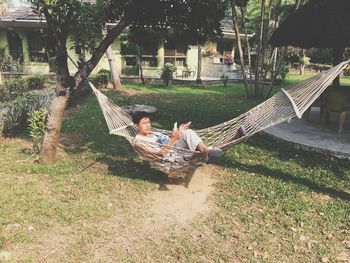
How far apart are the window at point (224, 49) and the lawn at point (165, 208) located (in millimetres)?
15819

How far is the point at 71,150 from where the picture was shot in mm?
6684

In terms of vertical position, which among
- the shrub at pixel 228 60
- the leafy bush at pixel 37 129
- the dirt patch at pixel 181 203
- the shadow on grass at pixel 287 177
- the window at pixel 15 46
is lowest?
the dirt patch at pixel 181 203

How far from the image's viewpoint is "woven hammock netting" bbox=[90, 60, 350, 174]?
4.76m

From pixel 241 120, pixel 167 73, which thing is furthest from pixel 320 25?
pixel 167 73

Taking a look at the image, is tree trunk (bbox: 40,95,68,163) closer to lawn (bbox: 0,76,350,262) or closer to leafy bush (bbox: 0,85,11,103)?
lawn (bbox: 0,76,350,262)

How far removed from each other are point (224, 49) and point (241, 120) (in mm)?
17744

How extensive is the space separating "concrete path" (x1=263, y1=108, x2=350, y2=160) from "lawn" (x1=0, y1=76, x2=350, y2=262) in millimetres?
169

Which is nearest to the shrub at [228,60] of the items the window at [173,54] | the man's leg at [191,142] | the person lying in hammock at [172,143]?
the window at [173,54]

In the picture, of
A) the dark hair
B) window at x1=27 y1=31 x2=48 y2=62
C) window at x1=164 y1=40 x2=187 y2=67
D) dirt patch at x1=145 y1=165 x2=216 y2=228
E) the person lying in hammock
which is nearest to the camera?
dirt patch at x1=145 y1=165 x2=216 y2=228

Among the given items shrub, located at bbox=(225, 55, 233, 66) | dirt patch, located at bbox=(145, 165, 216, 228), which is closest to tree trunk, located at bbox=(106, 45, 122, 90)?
shrub, located at bbox=(225, 55, 233, 66)

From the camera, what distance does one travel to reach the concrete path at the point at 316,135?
20.5ft

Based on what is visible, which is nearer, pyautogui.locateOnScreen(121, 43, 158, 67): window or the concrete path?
the concrete path

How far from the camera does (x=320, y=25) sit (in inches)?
273

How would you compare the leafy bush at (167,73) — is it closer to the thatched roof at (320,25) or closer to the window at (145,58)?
the window at (145,58)
